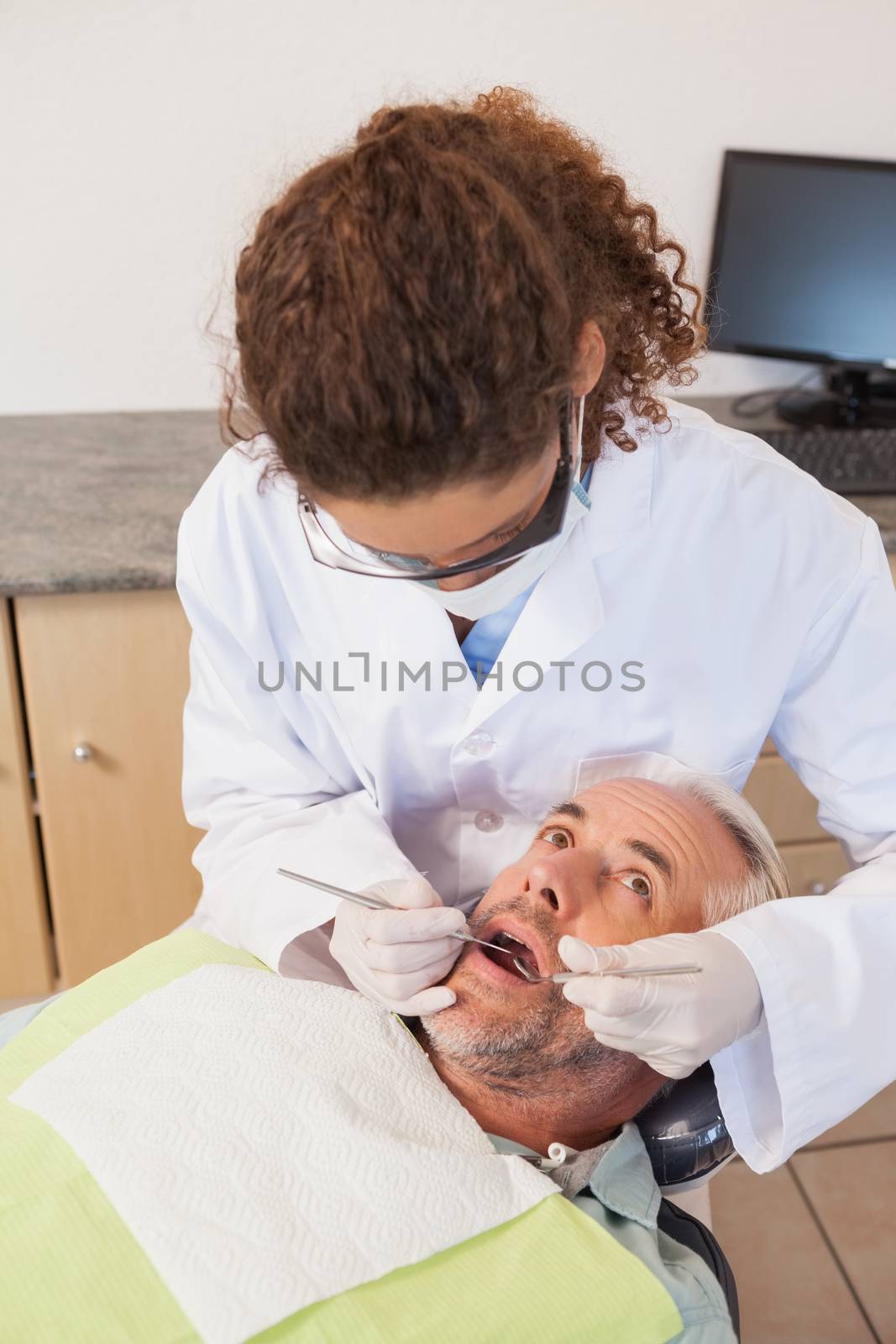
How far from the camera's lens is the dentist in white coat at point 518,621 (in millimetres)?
772

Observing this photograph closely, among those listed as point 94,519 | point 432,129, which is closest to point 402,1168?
point 432,129

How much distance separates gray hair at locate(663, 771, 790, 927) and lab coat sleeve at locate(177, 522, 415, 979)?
316 millimetres

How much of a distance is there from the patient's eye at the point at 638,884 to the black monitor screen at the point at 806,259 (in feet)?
4.17

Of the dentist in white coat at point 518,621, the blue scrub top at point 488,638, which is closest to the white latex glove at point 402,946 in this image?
the dentist in white coat at point 518,621

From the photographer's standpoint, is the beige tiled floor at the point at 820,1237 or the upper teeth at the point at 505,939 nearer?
the upper teeth at the point at 505,939

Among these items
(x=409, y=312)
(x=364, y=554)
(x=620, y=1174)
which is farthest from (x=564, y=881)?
(x=409, y=312)

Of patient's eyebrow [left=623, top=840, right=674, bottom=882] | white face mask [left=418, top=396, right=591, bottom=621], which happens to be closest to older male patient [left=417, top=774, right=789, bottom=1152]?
patient's eyebrow [left=623, top=840, right=674, bottom=882]

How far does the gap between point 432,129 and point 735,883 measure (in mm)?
767

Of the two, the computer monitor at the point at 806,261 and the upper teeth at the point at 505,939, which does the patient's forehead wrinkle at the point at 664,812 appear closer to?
the upper teeth at the point at 505,939

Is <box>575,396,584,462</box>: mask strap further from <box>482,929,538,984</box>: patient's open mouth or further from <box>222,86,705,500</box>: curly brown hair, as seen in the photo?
<box>482,929,538,984</box>: patient's open mouth

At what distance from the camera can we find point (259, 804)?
4.37 feet

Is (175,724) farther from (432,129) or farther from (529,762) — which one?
(432,129)

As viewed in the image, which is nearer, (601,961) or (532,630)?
(601,961)

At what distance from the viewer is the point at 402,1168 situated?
955mm
